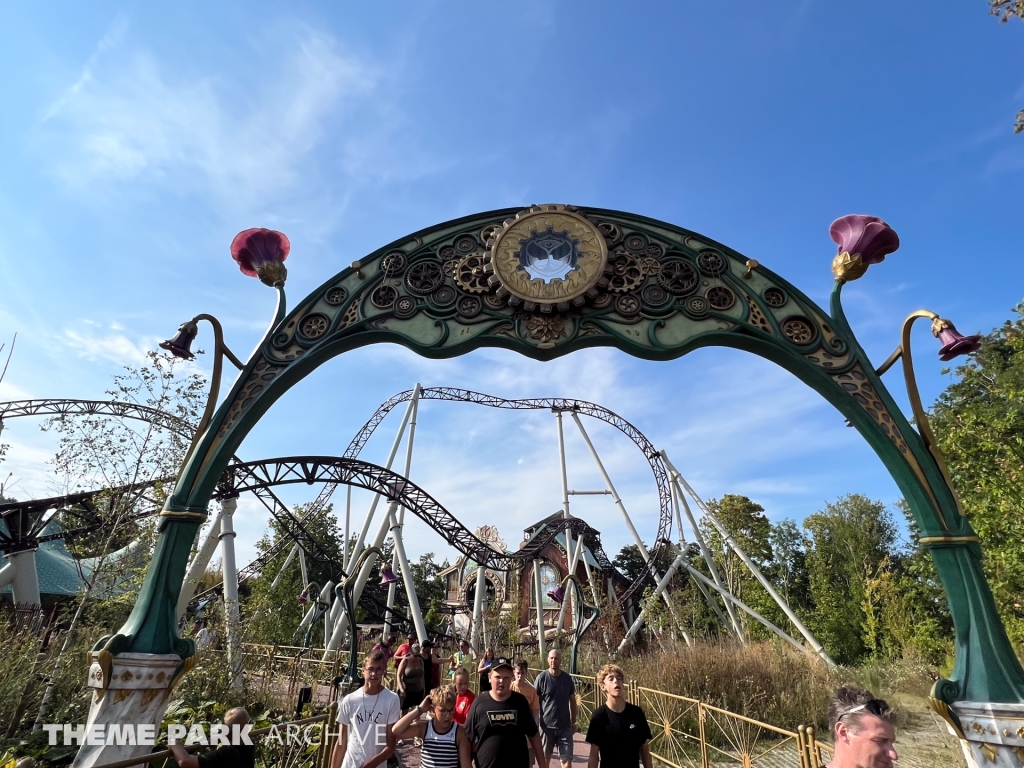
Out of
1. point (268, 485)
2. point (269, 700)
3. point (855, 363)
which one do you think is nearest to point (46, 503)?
point (268, 485)

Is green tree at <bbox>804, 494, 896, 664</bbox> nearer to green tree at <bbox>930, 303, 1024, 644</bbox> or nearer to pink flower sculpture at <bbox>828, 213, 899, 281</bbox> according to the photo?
green tree at <bbox>930, 303, 1024, 644</bbox>

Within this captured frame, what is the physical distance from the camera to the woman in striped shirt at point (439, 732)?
3.20 m

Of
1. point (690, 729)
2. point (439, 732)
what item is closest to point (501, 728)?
point (439, 732)

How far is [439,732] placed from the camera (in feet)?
10.8

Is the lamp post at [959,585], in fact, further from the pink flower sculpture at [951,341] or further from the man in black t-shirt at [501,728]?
the man in black t-shirt at [501,728]

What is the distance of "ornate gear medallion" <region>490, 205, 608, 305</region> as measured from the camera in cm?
434

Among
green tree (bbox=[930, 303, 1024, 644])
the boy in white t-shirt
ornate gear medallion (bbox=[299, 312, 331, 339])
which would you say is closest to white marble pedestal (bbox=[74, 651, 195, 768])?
the boy in white t-shirt

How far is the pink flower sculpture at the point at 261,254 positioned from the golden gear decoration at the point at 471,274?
1470mm

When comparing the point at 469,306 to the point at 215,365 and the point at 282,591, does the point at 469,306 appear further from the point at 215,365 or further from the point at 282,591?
the point at 282,591

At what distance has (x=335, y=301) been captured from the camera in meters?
4.51

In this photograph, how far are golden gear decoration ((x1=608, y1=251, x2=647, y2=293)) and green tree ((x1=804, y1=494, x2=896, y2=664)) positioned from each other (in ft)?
61.3

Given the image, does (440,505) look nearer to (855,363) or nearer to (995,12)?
(855,363)

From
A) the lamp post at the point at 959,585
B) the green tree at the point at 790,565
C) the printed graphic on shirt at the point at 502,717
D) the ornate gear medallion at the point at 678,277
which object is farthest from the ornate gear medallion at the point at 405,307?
the green tree at the point at 790,565

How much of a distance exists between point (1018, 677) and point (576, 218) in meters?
4.10
